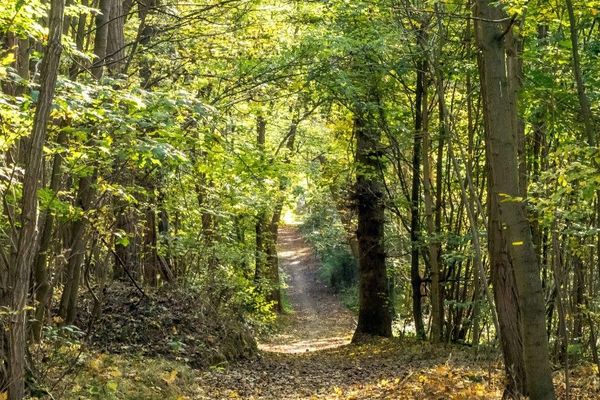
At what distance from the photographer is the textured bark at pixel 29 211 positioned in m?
4.71

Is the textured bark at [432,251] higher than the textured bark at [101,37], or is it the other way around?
the textured bark at [101,37]

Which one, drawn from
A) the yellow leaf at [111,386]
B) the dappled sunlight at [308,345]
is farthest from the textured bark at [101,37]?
the dappled sunlight at [308,345]

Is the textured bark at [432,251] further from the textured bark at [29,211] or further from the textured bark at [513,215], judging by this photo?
the textured bark at [29,211]

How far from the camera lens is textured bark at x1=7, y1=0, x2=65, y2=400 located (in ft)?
15.4

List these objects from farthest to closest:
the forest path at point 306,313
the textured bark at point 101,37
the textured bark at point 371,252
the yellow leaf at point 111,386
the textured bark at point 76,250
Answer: the forest path at point 306,313, the textured bark at point 371,252, the textured bark at point 101,37, the textured bark at point 76,250, the yellow leaf at point 111,386

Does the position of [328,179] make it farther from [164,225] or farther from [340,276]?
[340,276]

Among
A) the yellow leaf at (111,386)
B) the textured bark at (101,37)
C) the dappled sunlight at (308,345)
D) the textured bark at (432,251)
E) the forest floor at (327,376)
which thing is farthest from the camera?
the dappled sunlight at (308,345)

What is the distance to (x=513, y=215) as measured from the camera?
5914 mm

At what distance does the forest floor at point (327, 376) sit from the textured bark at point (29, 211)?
5.34 feet

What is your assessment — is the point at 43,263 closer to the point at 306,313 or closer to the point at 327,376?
the point at 327,376

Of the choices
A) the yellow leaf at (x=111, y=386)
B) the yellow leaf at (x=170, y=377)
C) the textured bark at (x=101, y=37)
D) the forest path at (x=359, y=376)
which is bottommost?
the forest path at (x=359, y=376)

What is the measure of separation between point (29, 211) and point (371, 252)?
11.4m

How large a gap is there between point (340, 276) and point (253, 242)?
10289 mm

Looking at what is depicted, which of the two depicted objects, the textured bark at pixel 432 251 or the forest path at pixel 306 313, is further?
the forest path at pixel 306 313
